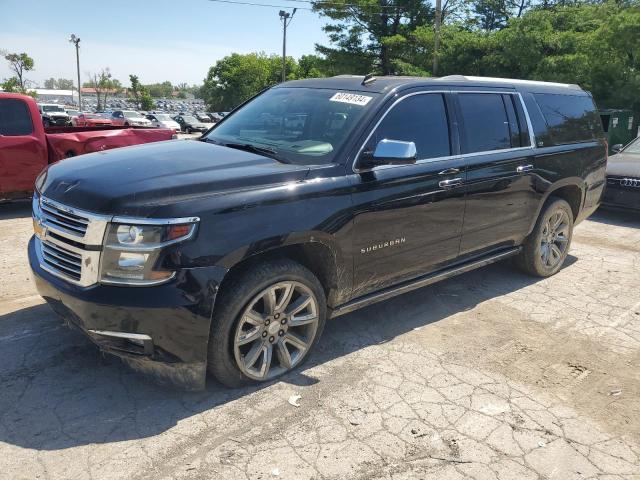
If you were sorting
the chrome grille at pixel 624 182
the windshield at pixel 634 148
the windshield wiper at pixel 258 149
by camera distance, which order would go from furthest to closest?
1. the windshield at pixel 634 148
2. the chrome grille at pixel 624 182
3. the windshield wiper at pixel 258 149

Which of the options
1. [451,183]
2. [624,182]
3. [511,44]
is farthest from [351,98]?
[511,44]

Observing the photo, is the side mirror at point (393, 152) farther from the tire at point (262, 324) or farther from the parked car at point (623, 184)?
the parked car at point (623, 184)

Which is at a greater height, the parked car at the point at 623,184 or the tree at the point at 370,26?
the tree at the point at 370,26

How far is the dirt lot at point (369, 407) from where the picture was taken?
271 centimetres

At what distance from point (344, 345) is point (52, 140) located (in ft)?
21.2

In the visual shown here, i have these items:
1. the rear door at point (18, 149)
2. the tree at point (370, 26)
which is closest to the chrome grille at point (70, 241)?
the rear door at point (18, 149)

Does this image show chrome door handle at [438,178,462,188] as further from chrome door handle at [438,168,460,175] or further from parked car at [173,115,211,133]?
parked car at [173,115,211,133]

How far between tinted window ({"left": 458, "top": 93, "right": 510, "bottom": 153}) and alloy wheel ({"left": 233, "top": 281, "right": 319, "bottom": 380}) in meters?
2.00

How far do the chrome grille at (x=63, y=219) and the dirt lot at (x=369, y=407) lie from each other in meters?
1.02

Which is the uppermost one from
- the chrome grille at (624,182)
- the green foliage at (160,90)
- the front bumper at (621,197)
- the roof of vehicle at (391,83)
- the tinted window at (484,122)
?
the green foliage at (160,90)

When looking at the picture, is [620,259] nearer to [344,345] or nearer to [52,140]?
[344,345]

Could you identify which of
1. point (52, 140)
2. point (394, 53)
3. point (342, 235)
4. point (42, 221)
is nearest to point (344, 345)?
point (342, 235)

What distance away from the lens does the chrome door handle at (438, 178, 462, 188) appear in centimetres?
414

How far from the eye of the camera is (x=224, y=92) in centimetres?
6675
